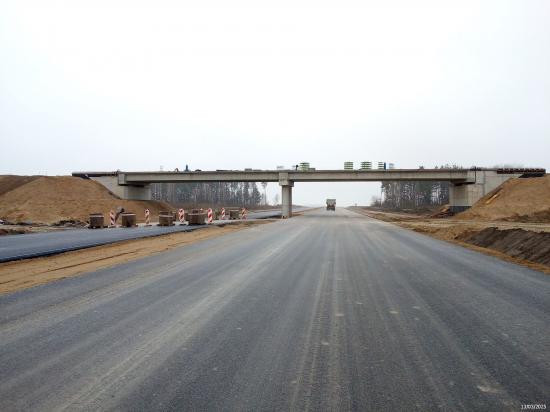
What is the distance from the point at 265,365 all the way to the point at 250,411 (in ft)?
2.82

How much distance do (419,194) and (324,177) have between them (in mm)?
69811

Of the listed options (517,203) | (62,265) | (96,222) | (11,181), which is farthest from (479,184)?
(11,181)

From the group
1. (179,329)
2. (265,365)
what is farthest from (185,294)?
(265,365)

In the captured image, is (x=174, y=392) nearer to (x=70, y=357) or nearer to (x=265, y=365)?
(x=265, y=365)

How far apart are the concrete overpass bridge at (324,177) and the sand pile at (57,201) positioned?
9.97 feet

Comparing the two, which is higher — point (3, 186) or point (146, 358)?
point (3, 186)

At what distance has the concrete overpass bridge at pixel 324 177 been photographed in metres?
48.5

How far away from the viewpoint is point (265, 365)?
3793 mm

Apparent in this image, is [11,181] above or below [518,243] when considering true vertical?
above

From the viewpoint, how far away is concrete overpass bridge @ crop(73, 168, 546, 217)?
4853 centimetres

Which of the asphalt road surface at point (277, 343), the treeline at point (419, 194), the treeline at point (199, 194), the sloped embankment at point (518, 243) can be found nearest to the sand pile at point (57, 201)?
the asphalt road surface at point (277, 343)

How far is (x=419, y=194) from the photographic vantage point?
4471 inches

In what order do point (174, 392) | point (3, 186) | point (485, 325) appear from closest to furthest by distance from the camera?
point (174, 392) < point (485, 325) < point (3, 186)

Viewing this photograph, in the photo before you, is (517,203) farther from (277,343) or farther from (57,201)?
(57,201)
